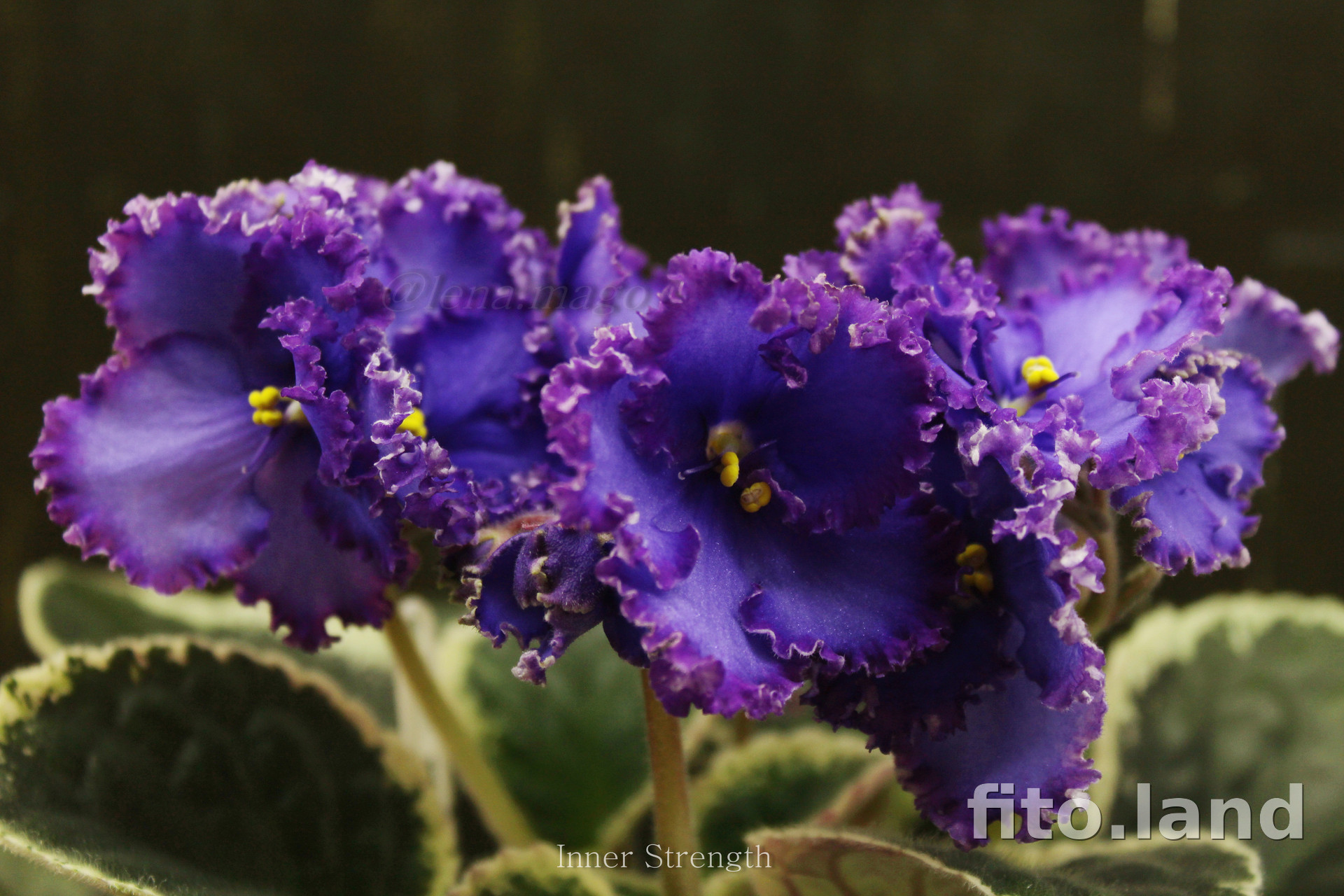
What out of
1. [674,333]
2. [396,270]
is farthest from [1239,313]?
[396,270]

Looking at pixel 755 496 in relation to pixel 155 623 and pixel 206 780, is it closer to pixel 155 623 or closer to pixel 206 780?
pixel 206 780

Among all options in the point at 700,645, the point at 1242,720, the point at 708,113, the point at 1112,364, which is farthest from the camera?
the point at 708,113

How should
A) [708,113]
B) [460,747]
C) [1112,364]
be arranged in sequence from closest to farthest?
[1112,364], [460,747], [708,113]

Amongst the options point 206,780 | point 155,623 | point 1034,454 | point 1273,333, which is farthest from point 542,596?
point 155,623

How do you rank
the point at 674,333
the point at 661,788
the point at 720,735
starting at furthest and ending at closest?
the point at 720,735 < the point at 661,788 < the point at 674,333

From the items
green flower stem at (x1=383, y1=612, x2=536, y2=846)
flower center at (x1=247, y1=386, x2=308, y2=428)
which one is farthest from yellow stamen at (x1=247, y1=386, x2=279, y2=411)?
green flower stem at (x1=383, y1=612, x2=536, y2=846)

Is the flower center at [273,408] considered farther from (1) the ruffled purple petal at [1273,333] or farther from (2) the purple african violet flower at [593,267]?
(1) the ruffled purple petal at [1273,333]

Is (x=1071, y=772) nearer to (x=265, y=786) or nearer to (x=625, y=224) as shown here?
(x=265, y=786)
